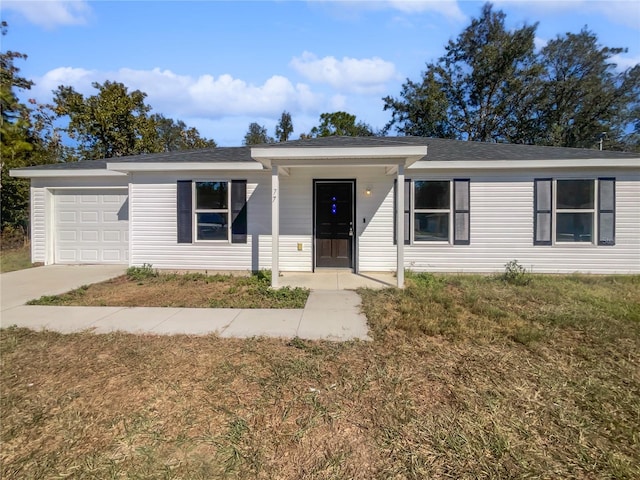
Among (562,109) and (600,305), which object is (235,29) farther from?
(562,109)

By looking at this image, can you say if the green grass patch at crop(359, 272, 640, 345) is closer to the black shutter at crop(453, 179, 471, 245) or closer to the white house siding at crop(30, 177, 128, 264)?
the black shutter at crop(453, 179, 471, 245)

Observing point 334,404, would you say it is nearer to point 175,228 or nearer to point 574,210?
point 175,228

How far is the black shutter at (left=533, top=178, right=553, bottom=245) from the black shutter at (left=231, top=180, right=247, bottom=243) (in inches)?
265

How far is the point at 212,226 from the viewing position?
27.9ft

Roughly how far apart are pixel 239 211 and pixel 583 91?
26080 mm

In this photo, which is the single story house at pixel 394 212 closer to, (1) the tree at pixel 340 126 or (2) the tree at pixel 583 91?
(2) the tree at pixel 583 91

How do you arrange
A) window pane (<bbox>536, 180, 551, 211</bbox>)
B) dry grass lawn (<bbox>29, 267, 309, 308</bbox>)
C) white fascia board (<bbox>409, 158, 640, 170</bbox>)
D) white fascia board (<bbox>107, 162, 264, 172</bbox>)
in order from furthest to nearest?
white fascia board (<bbox>107, 162, 264, 172</bbox>)
window pane (<bbox>536, 180, 551, 211</bbox>)
white fascia board (<bbox>409, 158, 640, 170</bbox>)
dry grass lawn (<bbox>29, 267, 309, 308</bbox>)

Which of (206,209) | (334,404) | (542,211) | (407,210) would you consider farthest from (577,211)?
(206,209)

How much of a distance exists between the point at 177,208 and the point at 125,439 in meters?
6.75

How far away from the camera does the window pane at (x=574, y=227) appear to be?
7934mm

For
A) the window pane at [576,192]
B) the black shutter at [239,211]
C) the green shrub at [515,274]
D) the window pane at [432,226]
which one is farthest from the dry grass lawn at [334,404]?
the black shutter at [239,211]

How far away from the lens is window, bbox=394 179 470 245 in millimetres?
8086

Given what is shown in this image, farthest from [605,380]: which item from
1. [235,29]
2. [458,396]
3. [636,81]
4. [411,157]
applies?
[636,81]

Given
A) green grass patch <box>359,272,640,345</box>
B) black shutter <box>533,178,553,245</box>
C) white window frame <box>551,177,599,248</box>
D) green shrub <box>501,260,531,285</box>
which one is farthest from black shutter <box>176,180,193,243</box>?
white window frame <box>551,177,599,248</box>
